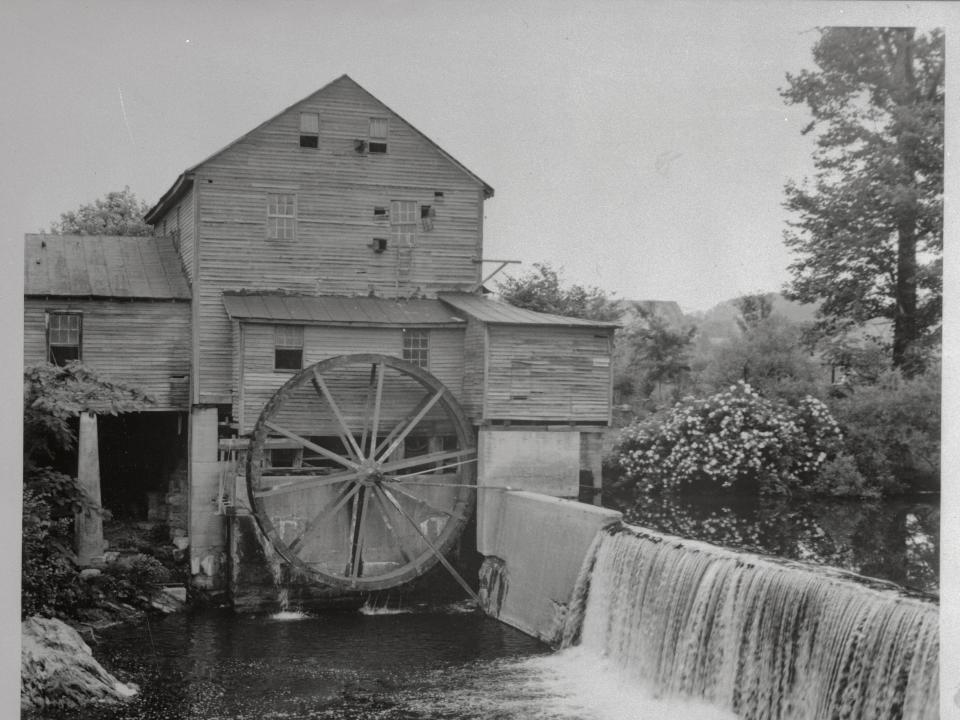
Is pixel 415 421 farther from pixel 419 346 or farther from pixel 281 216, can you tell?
pixel 281 216

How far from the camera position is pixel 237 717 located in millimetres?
9281

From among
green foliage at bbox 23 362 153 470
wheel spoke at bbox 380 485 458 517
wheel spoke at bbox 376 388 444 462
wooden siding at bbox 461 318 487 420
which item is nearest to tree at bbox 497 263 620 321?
wooden siding at bbox 461 318 487 420

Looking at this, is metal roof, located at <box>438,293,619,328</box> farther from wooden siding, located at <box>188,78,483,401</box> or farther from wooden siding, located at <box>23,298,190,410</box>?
wooden siding, located at <box>23,298,190,410</box>

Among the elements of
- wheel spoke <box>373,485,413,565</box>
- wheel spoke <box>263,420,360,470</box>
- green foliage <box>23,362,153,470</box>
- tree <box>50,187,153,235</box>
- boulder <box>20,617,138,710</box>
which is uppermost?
tree <box>50,187,153,235</box>

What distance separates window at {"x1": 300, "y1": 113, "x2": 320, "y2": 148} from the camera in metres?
A: 12.7

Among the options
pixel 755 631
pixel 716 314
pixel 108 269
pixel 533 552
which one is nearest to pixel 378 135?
pixel 108 269

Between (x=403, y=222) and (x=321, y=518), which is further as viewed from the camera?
(x=403, y=222)

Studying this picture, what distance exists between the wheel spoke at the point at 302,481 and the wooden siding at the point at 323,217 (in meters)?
1.36

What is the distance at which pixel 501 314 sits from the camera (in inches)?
546

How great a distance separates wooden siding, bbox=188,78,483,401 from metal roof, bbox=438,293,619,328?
0.38m

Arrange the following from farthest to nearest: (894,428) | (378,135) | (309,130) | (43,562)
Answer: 1. (378,135)
2. (309,130)
3. (894,428)
4. (43,562)

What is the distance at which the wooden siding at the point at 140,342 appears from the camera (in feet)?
43.2

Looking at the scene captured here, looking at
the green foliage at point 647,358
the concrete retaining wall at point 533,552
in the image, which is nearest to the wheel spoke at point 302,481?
the concrete retaining wall at point 533,552

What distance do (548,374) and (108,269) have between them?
6.00 m
